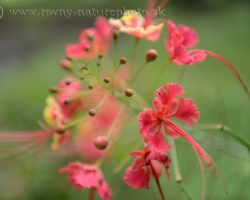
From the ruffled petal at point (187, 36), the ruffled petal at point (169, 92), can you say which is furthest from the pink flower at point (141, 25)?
the ruffled petal at point (169, 92)

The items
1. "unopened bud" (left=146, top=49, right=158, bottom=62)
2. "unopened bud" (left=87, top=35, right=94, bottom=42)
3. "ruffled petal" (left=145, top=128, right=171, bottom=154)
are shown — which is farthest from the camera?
"unopened bud" (left=87, top=35, right=94, bottom=42)

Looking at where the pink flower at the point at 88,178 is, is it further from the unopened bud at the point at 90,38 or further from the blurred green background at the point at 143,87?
the unopened bud at the point at 90,38

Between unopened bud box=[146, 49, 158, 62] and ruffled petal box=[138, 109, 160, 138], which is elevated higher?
unopened bud box=[146, 49, 158, 62]

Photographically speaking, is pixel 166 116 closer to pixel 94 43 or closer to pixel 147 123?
pixel 147 123

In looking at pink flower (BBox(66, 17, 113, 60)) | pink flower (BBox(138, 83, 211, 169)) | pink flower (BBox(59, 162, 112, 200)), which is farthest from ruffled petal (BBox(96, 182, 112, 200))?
pink flower (BBox(66, 17, 113, 60))

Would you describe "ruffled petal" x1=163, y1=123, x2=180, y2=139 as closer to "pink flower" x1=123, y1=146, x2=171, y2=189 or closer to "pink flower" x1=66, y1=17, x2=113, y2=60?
"pink flower" x1=123, y1=146, x2=171, y2=189

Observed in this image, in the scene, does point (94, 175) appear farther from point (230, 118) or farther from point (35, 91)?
point (35, 91)
